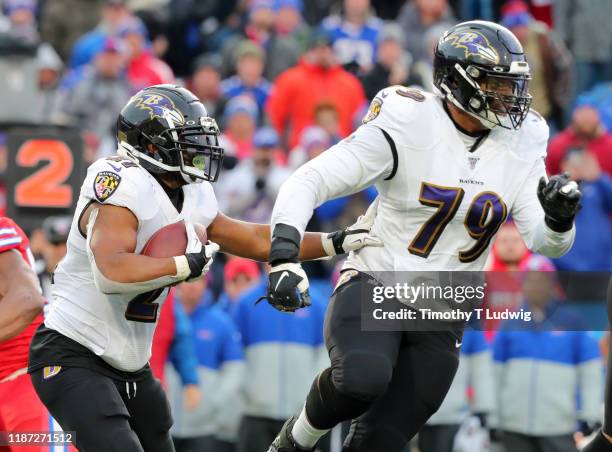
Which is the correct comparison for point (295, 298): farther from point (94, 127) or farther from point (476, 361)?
point (94, 127)

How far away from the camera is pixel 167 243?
5430 millimetres

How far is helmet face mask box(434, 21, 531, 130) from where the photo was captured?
5684 millimetres

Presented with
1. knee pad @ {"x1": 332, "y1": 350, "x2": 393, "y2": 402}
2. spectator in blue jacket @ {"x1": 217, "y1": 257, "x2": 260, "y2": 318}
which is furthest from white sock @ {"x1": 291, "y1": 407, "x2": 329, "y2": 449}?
spectator in blue jacket @ {"x1": 217, "y1": 257, "x2": 260, "y2": 318}

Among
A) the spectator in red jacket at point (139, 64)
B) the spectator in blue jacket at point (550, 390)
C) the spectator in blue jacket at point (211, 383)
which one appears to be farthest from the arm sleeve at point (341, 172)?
the spectator in red jacket at point (139, 64)

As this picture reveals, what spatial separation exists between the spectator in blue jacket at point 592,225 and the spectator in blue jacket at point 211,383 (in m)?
2.70

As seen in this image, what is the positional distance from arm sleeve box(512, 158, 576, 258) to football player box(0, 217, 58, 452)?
80.9 inches

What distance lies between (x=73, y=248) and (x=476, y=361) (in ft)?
12.4

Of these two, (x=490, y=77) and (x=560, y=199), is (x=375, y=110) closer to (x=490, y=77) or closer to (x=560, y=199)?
(x=490, y=77)

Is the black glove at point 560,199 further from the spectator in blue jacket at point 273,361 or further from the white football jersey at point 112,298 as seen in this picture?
the spectator in blue jacket at point 273,361

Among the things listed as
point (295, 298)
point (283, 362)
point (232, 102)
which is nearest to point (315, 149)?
point (232, 102)

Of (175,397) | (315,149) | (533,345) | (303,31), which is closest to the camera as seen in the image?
(533,345)

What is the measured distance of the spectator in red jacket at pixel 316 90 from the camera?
1152 cm

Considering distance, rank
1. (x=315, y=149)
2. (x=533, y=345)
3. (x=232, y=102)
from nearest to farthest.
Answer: (x=533, y=345) → (x=315, y=149) → (x=232, y=102)

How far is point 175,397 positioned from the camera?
8.89 m
